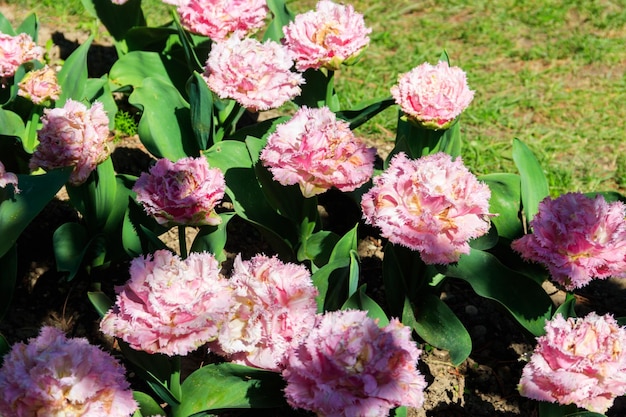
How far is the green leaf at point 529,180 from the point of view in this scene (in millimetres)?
2275

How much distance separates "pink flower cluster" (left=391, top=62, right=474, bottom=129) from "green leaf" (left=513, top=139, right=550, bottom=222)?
10.1 inches

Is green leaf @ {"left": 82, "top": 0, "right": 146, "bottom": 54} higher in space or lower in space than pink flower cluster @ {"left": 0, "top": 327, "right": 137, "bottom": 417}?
lower

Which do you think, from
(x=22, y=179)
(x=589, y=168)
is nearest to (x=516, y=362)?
(x=589, y=168)

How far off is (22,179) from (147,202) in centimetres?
33

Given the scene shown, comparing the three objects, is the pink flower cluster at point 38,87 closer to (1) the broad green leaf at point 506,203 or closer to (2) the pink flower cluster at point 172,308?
(2) the pink flower cluster at point 172,308

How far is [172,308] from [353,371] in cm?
38

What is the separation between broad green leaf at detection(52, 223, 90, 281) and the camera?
2.19 meters

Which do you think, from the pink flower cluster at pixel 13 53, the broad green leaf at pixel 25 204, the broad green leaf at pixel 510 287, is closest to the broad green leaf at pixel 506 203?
the broad green leaf at pixel 510 287

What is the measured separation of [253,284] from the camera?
5.25ft

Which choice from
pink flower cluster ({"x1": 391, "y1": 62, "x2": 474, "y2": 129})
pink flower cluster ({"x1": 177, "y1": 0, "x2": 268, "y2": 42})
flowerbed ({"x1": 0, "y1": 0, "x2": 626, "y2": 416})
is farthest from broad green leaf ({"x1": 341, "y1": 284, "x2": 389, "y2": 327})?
pink flower cluster ({"x1": 177, "y1": 0, "x2": 268, "y2": 42})

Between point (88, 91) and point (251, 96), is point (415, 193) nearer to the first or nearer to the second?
point (251, 96)

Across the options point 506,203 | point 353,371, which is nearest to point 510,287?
point 506,203

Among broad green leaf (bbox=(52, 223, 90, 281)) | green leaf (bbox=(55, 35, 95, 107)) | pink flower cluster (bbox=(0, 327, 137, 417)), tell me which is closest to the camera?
pink flower cluster (bbox=(0, 327, 137, 417))

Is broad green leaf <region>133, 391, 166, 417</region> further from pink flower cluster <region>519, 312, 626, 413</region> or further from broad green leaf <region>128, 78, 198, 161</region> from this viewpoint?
broad green leaf <region>128, 78, 198, 161</region>
